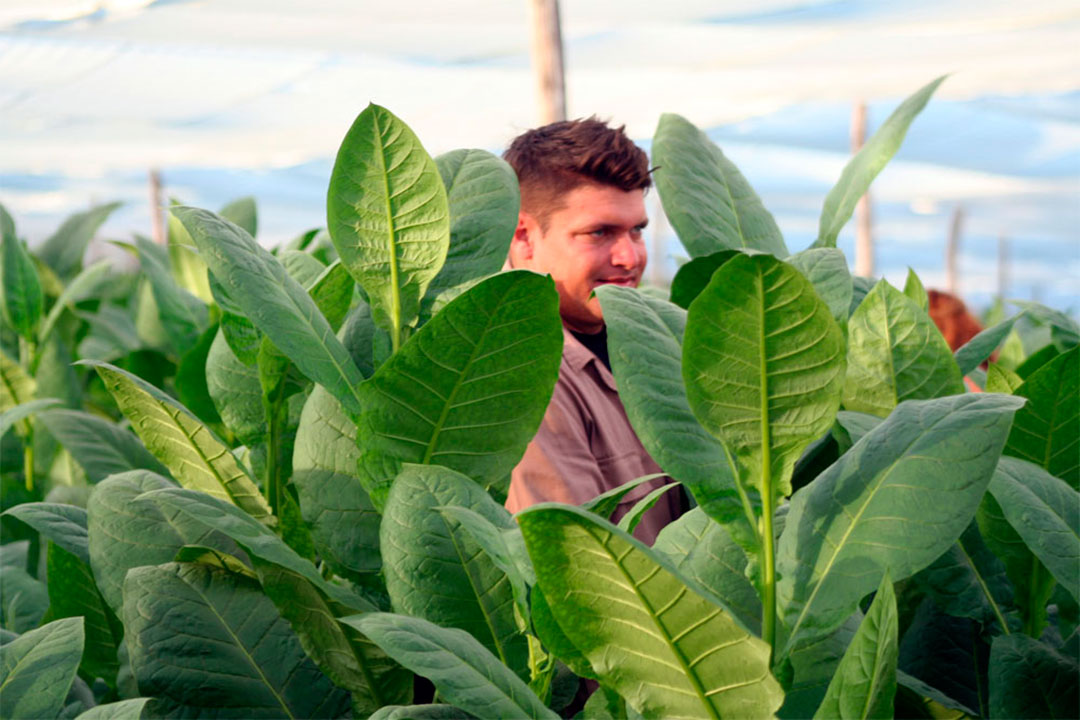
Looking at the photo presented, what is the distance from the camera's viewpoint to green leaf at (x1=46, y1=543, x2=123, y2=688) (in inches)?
36.4

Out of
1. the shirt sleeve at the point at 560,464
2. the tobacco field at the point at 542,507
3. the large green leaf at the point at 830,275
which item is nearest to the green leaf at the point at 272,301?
the tobacco field at the point at 542,507

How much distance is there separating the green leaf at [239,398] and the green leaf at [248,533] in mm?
172

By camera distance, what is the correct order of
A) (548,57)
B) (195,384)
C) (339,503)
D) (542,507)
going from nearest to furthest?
1. (542,507)
2. (339,503)
3. (195,384)
4. (548,57)

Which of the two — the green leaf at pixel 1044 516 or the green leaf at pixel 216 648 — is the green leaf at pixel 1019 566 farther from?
the green leaf at pixel 216 648

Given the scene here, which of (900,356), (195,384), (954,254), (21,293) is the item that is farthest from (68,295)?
(954,254)

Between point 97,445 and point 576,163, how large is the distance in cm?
145

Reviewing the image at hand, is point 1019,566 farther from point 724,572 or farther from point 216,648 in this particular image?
point 216,648

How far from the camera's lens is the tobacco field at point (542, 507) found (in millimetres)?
576

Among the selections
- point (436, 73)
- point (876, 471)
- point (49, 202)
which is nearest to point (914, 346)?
point (876, 471)

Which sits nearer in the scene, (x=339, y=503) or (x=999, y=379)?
(x=339, y=503)

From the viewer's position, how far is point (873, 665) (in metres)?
0.56

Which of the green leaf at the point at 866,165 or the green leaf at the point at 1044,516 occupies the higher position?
the green leaf at the point at 866,165

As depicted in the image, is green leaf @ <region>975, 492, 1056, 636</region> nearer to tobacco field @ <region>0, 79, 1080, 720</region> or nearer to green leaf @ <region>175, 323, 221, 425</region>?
tobacco field @ <region>0, 79, 1080, 720</region>

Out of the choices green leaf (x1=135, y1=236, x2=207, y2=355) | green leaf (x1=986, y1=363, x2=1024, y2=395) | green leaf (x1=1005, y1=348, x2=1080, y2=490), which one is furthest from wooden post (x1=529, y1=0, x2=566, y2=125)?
green leaf (x1=1005, y1=348, x2=1080, y2=490)
